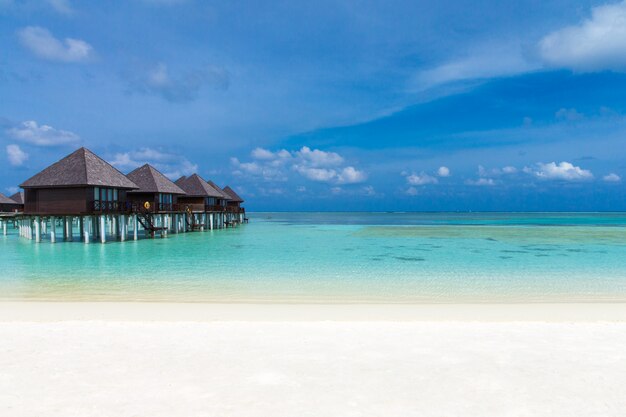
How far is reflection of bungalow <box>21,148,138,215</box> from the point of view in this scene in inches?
980

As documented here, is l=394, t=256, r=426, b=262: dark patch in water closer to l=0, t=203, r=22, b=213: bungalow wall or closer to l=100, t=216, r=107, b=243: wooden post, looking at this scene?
l=100, t=216, r=107, b=243: wooden post

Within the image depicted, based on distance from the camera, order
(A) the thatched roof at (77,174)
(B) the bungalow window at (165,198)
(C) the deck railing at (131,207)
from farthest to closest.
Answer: (B) the bungalow window at (165,198)
(C) the deck railing at (131,207)
(A) the thatched roof at (77,174)

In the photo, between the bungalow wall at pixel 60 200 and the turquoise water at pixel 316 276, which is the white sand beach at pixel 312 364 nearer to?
the turquoise water at pixel 316 276

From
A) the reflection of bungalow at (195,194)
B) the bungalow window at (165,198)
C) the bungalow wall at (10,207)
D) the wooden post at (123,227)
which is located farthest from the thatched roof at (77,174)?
the bungalow wall at (10,207)

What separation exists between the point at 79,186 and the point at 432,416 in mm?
25273

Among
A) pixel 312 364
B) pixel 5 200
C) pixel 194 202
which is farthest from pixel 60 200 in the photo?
pixel 5 200

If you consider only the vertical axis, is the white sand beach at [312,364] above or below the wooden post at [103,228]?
below

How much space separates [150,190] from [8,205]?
26038mm

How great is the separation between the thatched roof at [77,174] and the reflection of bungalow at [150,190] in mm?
4603

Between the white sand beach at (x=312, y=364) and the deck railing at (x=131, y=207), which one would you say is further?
the deck railing at (x=131, y=207)

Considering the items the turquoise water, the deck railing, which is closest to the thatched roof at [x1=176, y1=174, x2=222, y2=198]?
the deck railing

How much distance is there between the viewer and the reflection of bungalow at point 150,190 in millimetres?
31625

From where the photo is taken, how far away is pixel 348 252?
20.9 m

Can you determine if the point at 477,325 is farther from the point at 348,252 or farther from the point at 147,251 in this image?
the point at 147,251
